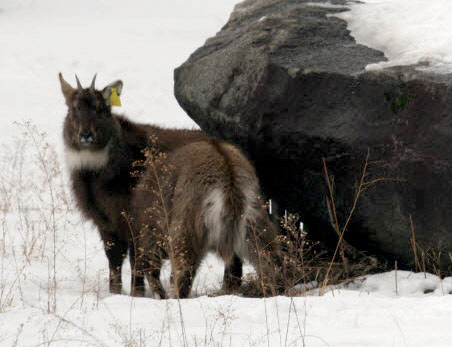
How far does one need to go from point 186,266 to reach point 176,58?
439 inches

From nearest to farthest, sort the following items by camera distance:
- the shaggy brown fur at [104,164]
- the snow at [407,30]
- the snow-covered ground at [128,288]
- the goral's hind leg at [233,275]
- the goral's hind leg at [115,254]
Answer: the snow-covered ground at [128,288] < the snow at [407,30] < the goral's hind leg at [233,275] < the shaggy brown fur at [104,164] < the goral's hind leg at [115,254]

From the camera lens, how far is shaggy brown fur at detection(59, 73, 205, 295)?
6184mm

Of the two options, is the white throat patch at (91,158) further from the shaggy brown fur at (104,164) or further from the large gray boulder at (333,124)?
the large gray boulder at (333,124)

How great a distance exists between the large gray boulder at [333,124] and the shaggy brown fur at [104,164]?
0.67 meters

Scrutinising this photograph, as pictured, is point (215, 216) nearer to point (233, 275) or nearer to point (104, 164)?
point (233, 275)

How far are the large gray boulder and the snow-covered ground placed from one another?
413 mm

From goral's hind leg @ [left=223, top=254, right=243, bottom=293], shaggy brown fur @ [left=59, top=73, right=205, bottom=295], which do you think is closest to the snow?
shaggy brown fur @ [left=59, top=73, right=205, bottom=295]

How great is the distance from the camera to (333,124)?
566 cm

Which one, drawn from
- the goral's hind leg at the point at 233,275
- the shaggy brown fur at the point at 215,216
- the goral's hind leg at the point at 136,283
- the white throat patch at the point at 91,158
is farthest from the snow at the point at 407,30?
the goral's hind leg at the point at 136,283

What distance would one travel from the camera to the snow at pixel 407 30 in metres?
5.70

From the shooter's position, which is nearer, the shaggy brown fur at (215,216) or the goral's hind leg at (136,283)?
the shaggy brown fur at (215,216)

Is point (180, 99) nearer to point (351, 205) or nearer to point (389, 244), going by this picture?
point (351, 205)

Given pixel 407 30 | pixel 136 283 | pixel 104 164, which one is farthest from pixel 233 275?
pixel 407 30

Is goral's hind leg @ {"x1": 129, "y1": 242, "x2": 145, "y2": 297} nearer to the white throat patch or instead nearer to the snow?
the white throat patch
